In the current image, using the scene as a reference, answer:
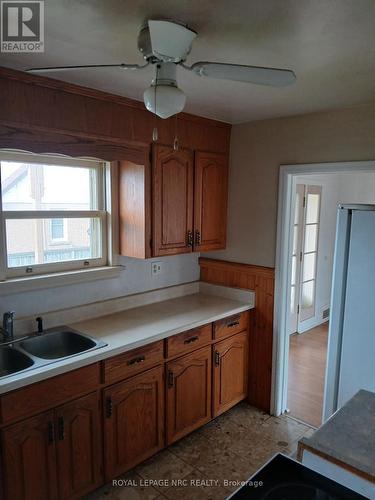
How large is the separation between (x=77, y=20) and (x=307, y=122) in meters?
1.86

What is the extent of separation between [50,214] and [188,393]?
155cm

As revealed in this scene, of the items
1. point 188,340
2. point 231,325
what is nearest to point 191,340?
point 188,340

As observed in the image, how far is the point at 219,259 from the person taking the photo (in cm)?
327

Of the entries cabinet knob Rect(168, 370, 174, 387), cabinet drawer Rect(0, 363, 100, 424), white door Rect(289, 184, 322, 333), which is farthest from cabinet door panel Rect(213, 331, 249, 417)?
white door Rect(289, 184, 322, 333)

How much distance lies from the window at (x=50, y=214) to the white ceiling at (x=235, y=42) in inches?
23.5

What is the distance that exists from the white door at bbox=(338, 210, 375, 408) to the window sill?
1573mm

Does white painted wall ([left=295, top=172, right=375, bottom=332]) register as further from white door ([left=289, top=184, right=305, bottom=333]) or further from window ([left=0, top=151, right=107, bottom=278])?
window ([left=0, top=151, right=107, bottom=278])

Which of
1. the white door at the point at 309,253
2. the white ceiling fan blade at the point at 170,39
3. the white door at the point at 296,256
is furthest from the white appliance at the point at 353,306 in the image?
the white door at the point at 309,253

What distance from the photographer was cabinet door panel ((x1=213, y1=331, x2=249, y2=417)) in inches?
111

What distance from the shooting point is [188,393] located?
2.58 metres

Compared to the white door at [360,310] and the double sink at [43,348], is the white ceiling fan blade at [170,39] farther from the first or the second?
the double sink at [43,348]

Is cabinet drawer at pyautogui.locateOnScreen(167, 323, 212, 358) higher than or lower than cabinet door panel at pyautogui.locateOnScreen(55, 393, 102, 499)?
higher

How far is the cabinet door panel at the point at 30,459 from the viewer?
171 cm

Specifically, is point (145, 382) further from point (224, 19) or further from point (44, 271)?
point (224, 19)
